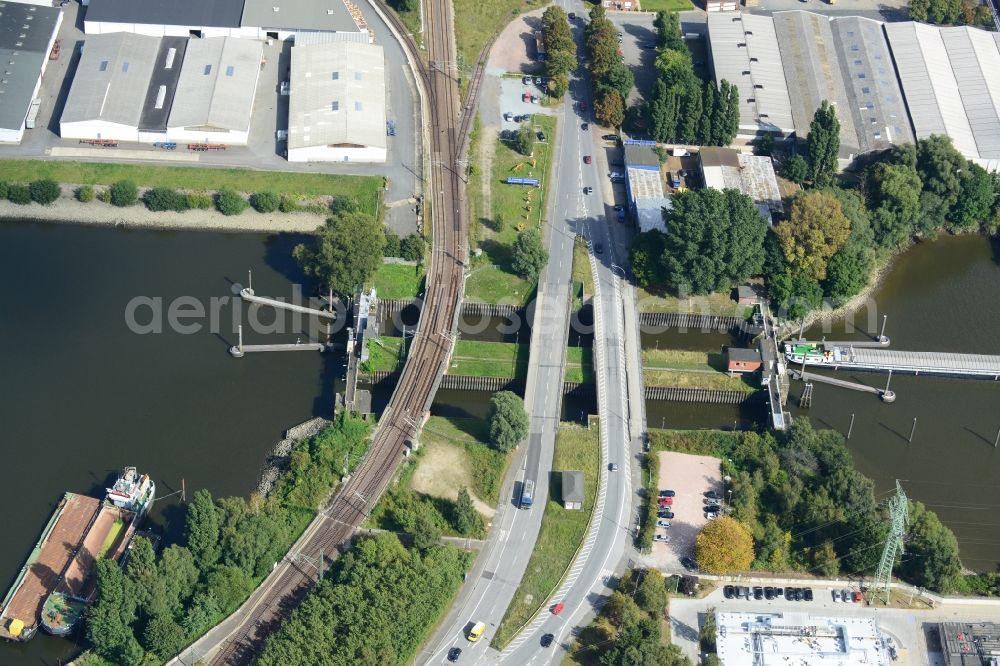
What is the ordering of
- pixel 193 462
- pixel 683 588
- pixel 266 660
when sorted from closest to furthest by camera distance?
pixel 266 660, pixel 683 588, pixel 193 462

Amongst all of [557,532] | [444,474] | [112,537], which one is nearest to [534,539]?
[557,532]

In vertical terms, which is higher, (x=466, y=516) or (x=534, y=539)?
(x=466, y=516)

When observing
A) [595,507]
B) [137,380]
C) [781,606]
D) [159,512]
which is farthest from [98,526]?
[781,606]

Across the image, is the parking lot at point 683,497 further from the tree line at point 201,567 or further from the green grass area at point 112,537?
the green grass area at point 112,537

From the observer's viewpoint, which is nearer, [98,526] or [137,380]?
[98,526]

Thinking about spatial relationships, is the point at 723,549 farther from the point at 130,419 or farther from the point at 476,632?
the point at 130,419

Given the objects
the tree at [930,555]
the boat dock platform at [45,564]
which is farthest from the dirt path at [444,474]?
the tree at [930,555]

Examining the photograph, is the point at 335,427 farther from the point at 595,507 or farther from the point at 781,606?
the point at 781,606

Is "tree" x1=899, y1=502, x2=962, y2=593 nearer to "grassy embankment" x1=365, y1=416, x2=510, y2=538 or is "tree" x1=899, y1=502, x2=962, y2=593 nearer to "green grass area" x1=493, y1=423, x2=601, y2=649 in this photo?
"green grass area" x1=493, y1=423, x2=601, y2=649
